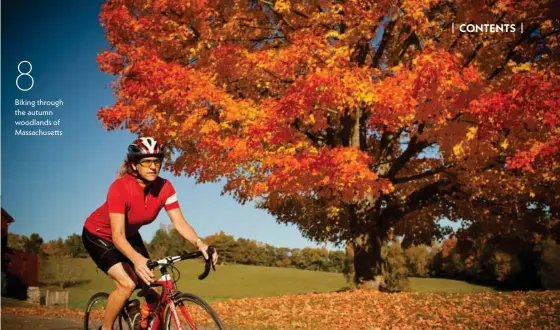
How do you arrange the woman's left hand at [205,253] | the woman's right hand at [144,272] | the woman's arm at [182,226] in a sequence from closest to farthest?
the woman's right hand at [144,272] → the woman's left hand at [205,253] → the woman's arm at [182,226]

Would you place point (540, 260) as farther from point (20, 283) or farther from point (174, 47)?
point (20, 283)

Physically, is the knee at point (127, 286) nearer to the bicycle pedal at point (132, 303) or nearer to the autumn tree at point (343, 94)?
the bicycle pedal at point (132, 303)

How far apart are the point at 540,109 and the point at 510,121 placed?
77 cm

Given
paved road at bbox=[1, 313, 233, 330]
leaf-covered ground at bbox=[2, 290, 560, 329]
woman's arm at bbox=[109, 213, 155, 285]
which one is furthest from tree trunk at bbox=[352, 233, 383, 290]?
woman's arm at bbox=[109, 213, 155, 285]

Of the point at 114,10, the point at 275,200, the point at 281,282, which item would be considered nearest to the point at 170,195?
the point at 275,200

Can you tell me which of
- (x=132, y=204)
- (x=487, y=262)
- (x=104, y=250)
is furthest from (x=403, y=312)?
(x=487, y=262)

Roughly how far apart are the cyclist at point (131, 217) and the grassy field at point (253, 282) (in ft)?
120

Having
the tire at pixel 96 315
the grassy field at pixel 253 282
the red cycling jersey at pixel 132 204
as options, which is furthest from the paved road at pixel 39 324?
the grassy field at pixel 253 282

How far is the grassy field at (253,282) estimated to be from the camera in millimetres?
42406

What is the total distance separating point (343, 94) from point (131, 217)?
8.72 metres

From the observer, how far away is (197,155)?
1599cm

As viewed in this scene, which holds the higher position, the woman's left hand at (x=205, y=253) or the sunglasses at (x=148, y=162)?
the sunglasses at (x=148, y=162)

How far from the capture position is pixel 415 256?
46.5 meters

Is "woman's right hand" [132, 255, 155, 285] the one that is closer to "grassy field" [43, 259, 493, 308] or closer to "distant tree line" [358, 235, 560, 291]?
"distant tree line" [358, 235, 560, 291]
